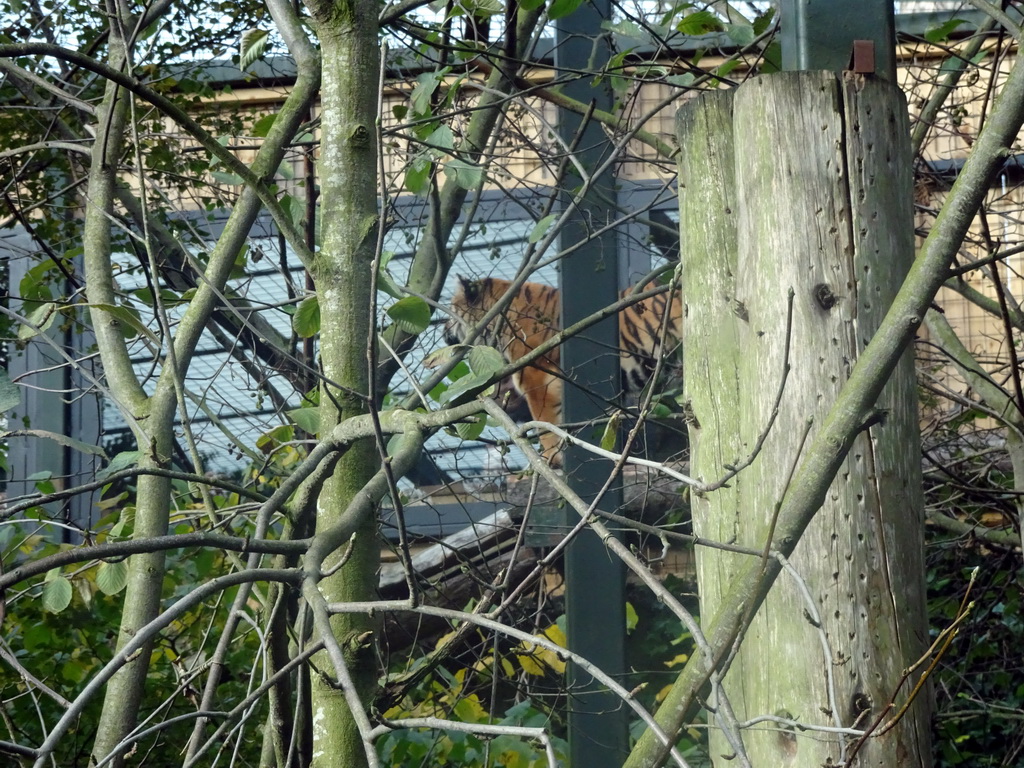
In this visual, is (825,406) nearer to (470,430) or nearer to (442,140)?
(470,430)

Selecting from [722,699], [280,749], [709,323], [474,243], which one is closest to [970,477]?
[474,243]

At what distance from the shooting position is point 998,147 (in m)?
1.45

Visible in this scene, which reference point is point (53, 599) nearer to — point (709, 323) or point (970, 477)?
point (709, 323)

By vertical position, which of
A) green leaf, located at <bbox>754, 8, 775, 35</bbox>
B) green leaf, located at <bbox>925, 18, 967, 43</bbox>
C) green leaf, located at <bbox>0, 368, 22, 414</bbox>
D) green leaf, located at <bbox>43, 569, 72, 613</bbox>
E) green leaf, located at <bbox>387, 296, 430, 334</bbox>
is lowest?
green leaf, located at <bbox>43, 569, 72, 613</bbox>

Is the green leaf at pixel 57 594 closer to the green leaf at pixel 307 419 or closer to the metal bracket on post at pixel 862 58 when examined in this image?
the green leaf at pixel 307 419

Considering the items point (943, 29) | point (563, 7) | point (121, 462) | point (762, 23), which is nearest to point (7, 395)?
point (121, 462)

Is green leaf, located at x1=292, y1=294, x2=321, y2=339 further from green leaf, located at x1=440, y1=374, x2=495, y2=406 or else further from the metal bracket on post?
the metal bracket on post

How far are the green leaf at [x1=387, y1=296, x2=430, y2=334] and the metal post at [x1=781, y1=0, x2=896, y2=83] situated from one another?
0.83 metres

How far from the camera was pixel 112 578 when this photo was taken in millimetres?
2355

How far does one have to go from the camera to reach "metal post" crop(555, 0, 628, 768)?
3.41 m

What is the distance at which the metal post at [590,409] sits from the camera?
3.41m

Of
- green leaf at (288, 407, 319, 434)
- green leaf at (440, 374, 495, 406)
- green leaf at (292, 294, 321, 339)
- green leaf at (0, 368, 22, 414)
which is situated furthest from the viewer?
green leaf at (288, 407, 319, 434)

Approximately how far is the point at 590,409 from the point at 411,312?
1665 mm

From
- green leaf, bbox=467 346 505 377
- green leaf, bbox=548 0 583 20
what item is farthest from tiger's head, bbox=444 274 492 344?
green leaf, bbox=467 346 505 377
